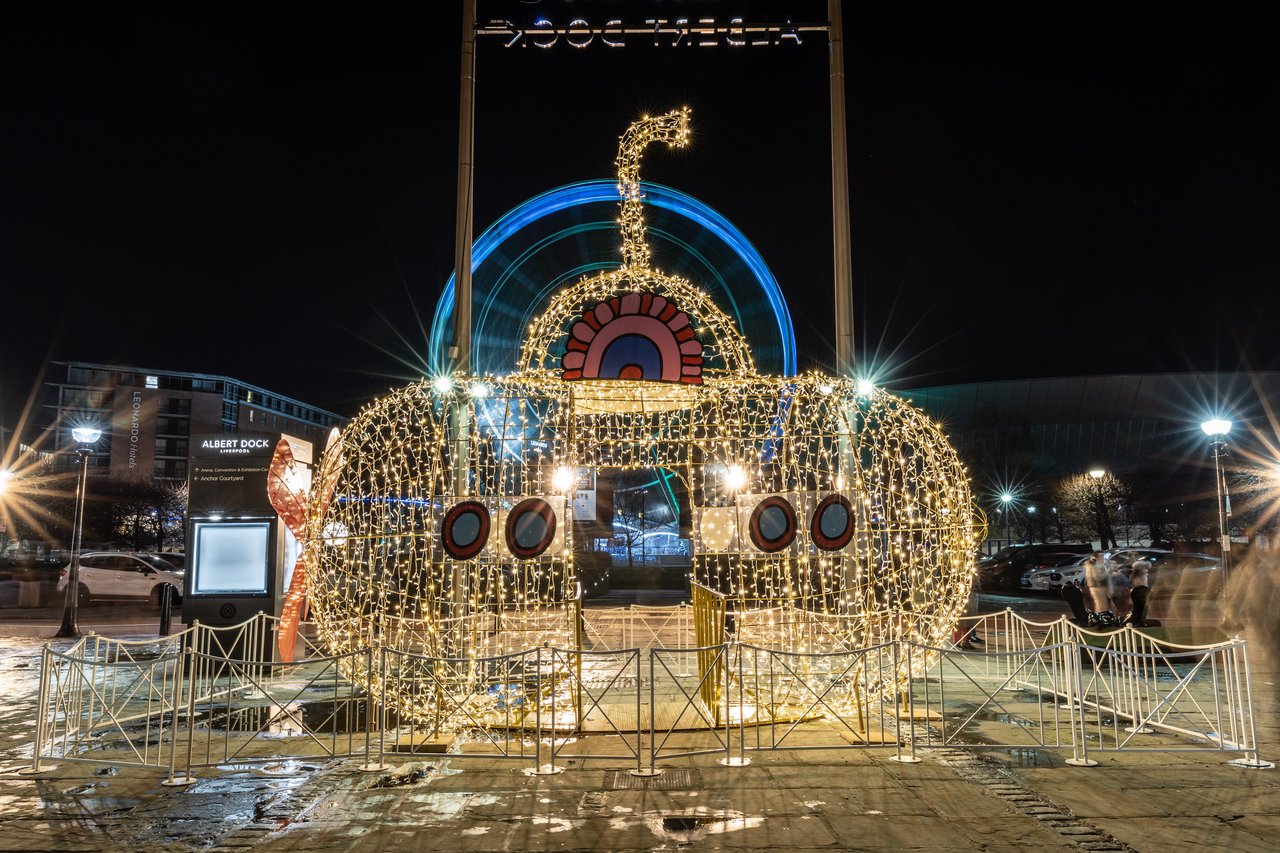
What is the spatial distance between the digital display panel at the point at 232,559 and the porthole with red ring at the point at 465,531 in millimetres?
6147

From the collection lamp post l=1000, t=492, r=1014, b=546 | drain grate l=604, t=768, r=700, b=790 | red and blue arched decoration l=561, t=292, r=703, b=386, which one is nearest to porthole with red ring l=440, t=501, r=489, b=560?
red and blue arched decoration l=561, t=292, r=703, b=386

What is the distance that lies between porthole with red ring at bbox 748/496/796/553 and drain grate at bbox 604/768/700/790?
78.1 inches

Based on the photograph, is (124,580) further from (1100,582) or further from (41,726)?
(1100,582)

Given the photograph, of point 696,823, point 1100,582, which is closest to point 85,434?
point 696,823

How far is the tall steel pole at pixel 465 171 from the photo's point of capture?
10242 millimetres

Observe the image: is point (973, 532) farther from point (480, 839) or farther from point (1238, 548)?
point (1238, 548)

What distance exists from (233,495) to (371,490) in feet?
18.1

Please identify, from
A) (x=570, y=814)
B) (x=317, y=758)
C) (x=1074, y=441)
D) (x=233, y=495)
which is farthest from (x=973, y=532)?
(x=1074, y=441)

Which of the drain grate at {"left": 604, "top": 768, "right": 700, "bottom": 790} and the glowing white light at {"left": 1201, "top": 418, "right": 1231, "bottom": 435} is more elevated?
the glowing white light at {"left": 1201, "top": 418, "right": 1231, "bottom": 435}

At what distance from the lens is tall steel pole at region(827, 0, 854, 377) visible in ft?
32.6

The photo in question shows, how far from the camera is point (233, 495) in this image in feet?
40.0

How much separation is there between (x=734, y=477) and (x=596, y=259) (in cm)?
892

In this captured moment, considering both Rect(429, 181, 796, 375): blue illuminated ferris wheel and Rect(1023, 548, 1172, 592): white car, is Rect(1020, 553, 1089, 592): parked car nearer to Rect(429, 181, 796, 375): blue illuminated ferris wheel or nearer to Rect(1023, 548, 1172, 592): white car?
Rect(1023, 548, 1172, 592): white car

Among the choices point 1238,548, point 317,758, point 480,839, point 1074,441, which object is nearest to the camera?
point 480,839
